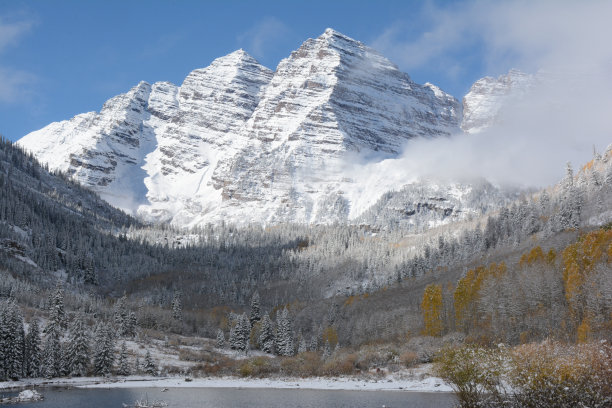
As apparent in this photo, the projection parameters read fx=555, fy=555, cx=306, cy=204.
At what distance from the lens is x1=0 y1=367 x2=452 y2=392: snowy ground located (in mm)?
83756

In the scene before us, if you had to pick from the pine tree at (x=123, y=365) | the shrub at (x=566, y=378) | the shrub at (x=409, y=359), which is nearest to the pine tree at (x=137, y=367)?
the pine tree at (x=123, y=365)

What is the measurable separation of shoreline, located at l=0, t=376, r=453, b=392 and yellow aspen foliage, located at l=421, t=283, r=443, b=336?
3838 cm


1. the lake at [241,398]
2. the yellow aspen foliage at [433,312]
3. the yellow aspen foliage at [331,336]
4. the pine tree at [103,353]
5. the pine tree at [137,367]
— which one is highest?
the yellow aspen foliage at [433,312]

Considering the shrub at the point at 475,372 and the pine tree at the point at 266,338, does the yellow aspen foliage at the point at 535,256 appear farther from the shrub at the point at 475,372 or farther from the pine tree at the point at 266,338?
the shrub at the point at 475,372

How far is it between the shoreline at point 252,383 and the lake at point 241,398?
152 inches

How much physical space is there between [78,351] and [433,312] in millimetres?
78061

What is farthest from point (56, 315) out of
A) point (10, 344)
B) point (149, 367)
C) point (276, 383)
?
point (276, 383)

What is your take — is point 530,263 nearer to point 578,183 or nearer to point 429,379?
point 429,379

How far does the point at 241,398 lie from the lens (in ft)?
250

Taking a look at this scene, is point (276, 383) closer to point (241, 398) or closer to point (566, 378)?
point (241, 398)

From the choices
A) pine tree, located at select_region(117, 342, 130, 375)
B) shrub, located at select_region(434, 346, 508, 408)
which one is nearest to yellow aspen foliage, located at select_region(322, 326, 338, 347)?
A: pine tree, located at select_region(117, 342, 130, 375)

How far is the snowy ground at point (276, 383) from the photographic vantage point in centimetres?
8376

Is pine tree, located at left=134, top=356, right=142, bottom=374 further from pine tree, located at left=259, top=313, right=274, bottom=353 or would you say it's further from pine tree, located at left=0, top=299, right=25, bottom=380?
pine tree, located at left=259, top=313, right=274, bottom=353

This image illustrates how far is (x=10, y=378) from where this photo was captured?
89875mm
